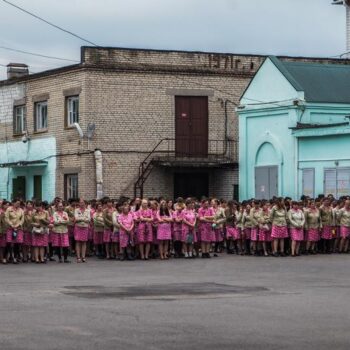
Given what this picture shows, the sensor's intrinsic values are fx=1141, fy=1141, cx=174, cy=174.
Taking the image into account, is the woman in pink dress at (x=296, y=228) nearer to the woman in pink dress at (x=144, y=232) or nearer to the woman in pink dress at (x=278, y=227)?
the woman in pink dress at (x=278, y=227)

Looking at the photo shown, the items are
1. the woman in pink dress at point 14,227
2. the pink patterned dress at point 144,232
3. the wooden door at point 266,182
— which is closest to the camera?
the woman in pink dress at point 14,227

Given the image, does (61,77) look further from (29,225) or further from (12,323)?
(12,323)

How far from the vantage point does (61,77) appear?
1854 inches

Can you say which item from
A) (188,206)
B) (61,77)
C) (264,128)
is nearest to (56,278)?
(188,206)

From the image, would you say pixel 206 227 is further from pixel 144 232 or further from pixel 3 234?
pixel 3 234

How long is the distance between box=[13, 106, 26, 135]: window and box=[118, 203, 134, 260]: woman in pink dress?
1790cm

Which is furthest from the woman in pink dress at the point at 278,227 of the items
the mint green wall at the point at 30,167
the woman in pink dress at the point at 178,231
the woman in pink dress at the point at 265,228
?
the mint green wall at the point at 30,167

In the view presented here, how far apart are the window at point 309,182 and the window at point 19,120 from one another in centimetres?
1481

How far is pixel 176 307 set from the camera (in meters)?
18.3

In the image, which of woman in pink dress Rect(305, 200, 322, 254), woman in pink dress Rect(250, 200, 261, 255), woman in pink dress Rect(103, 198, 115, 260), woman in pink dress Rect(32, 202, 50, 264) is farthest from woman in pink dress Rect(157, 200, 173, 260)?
woman in pink dress Rect(305, 200, 322, 254)

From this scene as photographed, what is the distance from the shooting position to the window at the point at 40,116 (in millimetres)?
49044

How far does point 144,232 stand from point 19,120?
19.0 metres

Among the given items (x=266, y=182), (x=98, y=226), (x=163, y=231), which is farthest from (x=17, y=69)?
(x=163, y=231)

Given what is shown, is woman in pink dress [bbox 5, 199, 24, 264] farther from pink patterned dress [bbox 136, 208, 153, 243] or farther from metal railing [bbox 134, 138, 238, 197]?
metal railing [bbox 134, 138, 238, 197]
